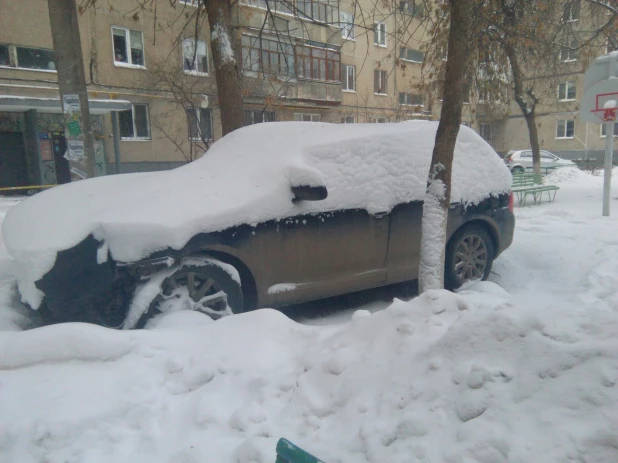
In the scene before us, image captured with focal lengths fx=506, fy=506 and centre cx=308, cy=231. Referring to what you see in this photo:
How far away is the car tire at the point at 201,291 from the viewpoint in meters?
3.64

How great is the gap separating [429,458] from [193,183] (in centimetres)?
292

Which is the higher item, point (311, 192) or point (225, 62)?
point (225, 62)

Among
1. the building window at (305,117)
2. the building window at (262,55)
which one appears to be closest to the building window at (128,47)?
the building window at (262,55)

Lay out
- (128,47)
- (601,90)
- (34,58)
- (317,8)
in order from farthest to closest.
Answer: (317,8), (128,47), (34,58), (601,90)

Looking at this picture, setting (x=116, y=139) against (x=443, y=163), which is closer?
(x=443, y=163)

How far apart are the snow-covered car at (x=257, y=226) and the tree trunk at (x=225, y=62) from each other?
6.79 ft

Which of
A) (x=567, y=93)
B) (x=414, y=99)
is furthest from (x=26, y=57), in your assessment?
(x=567, y=93)

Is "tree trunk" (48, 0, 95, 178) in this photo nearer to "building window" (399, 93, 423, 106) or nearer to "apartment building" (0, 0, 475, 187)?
"building window" (399, 93, 423, 106)

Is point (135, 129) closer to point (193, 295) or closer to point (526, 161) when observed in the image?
point (193, 295)

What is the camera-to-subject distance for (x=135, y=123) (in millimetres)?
20578

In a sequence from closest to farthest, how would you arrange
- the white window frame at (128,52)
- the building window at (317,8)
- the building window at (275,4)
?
the building window at (275,4)
the building window at (317,8)
the white window frame at (128,52)

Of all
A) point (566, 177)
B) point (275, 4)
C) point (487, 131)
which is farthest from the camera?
point (487, 131)

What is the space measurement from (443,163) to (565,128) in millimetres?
37908

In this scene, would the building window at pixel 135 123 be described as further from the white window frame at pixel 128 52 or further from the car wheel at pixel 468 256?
the car wheel at pixel 468 256
